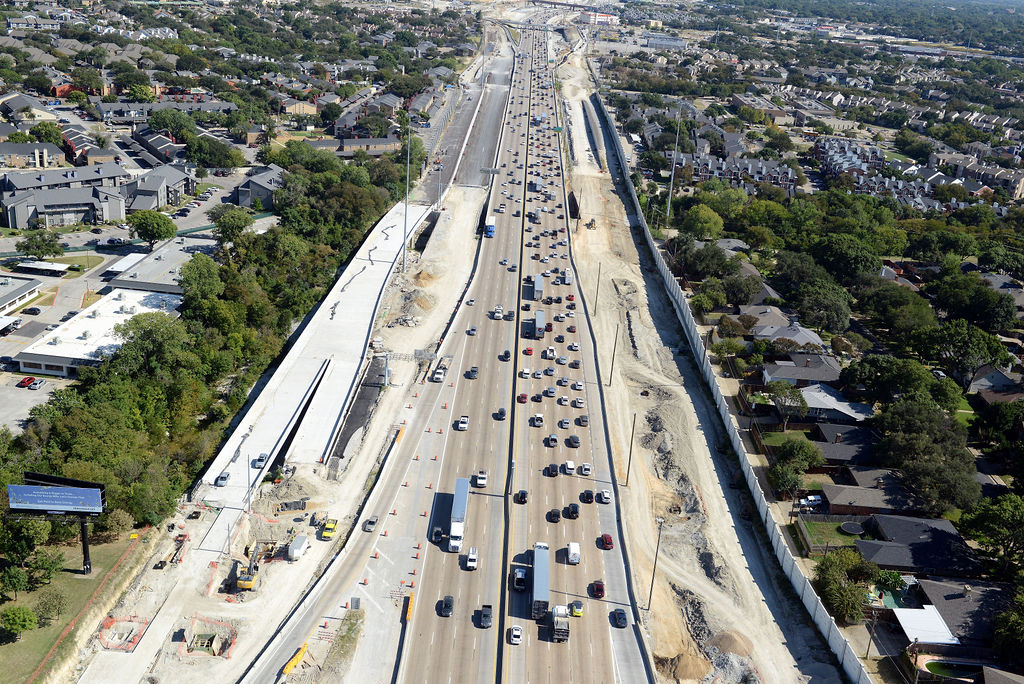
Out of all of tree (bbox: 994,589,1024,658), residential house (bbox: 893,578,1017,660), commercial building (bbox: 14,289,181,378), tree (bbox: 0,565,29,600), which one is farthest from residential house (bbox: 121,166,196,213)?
tree (bbox: 994,589,1024,658)

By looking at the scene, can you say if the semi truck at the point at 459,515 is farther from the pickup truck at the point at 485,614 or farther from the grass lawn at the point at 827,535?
the grass lawn at the point at 827,535

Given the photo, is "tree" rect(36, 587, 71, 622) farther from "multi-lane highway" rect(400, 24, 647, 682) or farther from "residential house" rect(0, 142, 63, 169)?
"residential house" rect(0, 142, 63, 169)

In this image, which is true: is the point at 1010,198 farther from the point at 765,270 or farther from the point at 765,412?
the point at 765,412

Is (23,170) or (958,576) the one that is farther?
(23,170)

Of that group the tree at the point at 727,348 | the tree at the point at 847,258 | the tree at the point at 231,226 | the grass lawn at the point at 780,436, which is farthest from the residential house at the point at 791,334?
the tree at the point at 231,226

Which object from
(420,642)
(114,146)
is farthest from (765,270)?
(114,146)

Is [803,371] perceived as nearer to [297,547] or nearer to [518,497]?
[518,497]

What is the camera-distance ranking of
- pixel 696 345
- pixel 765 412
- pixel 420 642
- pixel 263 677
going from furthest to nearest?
1. pixel 696 345
2. pixel 765 412
3. pixel 420 642
4. pixel 263 677

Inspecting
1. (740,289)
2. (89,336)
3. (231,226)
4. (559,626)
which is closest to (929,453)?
(559,626)
